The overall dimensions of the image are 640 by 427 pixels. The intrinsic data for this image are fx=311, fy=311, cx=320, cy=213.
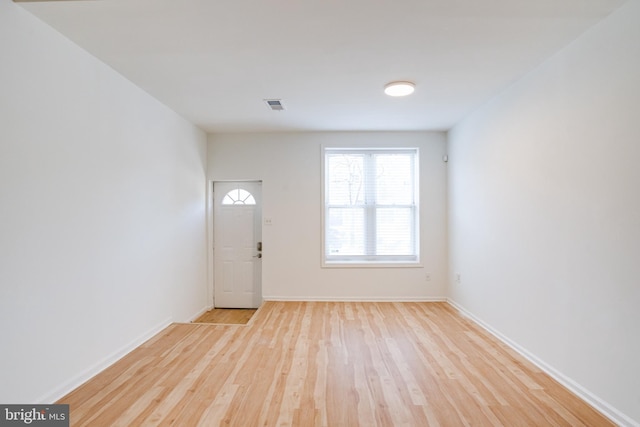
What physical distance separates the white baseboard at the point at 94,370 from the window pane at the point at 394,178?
3657 millimetres

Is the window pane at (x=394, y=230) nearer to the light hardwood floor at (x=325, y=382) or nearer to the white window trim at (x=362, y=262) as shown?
the white window trim at (x=362, y=262)

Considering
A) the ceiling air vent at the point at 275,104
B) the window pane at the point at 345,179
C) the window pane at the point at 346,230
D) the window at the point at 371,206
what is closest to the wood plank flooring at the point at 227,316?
the window at the point at 371,206

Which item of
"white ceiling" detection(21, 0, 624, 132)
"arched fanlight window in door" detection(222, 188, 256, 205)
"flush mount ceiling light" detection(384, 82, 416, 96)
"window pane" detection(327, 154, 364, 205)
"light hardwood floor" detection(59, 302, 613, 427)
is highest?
"white ceiling" detection(21, 0, 624, 132)

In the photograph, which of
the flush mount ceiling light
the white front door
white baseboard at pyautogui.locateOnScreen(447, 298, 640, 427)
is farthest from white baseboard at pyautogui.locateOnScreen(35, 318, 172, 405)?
white baseboard at pyautogui.locateOnScreen(447, 298, 640, 427)

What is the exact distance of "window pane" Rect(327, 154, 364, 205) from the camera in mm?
5062

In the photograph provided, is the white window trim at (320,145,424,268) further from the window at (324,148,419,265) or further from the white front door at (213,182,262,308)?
the white front door at (213,182,262,308)

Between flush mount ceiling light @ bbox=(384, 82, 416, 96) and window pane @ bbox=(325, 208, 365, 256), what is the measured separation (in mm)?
2221

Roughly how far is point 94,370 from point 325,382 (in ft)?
6.21

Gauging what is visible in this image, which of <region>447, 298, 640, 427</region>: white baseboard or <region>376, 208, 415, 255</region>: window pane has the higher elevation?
<region>376, 208, 415, 255</region>: window pane

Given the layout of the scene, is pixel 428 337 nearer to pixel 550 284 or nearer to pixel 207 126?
pixel 550 284

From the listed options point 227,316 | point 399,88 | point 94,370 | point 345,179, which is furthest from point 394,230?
point 94,370

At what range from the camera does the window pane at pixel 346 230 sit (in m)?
5.05

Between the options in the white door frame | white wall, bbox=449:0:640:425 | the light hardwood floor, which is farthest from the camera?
the white door frame

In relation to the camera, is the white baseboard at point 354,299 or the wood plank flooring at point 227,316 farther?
the white baseboard at point 354,299
